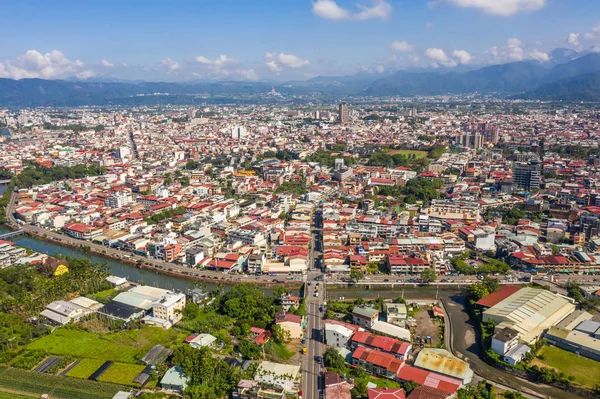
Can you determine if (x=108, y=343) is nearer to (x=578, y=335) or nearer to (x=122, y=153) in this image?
(x=578, y=335)

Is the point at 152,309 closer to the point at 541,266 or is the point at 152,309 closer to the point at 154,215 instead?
the point at 154,215

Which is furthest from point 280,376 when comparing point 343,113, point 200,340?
point 343,113

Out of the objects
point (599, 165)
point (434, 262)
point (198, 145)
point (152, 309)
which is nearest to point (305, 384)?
point (152, 309)

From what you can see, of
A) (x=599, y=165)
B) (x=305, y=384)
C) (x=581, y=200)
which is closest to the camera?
(x=305, y=384)

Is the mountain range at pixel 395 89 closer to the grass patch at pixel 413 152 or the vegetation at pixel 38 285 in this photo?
the grass patch at pixel 413 152

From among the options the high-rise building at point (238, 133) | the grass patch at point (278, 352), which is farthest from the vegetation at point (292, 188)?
the high-rise building at point (238, 133)
